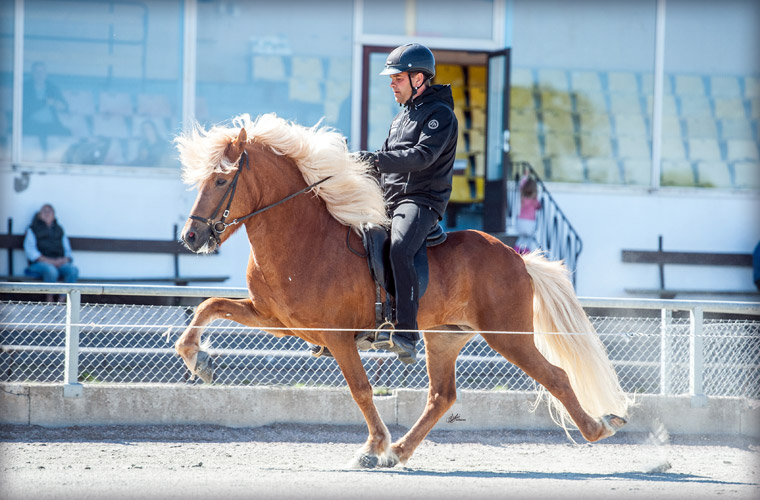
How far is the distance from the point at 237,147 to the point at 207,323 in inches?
45.7

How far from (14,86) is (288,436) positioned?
642 cm

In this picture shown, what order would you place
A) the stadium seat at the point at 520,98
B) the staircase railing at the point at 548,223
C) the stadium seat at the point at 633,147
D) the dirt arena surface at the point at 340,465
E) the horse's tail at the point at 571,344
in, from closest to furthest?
the dirt arena surface at the point at 340,465 → the horse's tail at the point at 571,344 → the staircase railing at the point at 548,223 → the stadium seat at the point at 520,98 → the stadium seat at the point at 633,147

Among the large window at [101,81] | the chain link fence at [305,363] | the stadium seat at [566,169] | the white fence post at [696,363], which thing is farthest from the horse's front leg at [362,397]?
the stadium seat at [566,169]

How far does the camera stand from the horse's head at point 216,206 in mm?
5316

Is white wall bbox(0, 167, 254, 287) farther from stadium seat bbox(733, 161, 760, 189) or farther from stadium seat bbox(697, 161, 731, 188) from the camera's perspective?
stadium seat bbox(733, 161, 760, 189)

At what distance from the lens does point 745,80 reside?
12750 mm

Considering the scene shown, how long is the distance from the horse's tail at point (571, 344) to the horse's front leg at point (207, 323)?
6.41ft

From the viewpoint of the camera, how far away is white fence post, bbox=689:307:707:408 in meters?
7.99

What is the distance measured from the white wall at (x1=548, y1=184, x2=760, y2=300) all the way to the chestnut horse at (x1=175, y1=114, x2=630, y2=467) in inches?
236

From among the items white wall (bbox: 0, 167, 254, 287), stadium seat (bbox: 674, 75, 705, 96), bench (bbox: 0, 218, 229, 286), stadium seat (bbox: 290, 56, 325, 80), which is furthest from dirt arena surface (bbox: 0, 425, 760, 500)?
stadium seat (bbox: 674, 75, 705, 96)

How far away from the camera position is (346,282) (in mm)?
5672

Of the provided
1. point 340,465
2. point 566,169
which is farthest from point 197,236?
point 566,169

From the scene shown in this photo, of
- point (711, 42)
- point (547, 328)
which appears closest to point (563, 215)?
point (711, 42)

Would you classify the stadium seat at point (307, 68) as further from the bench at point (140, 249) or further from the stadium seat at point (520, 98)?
the stadium seat at point (520, 98)
